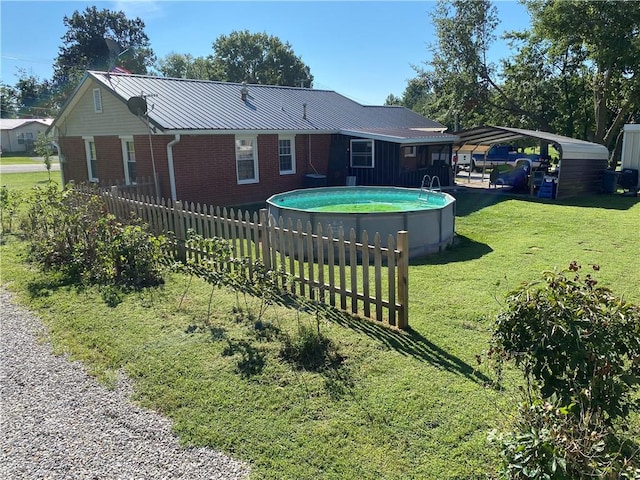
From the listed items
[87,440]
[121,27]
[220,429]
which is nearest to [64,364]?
[87,440]

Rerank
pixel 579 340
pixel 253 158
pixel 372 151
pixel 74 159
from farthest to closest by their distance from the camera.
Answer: pixel 74 159, pixel 372 151, pixel 253 158, pixel 579 340

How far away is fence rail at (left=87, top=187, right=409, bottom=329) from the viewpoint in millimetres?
5539

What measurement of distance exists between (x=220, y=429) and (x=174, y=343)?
1.82 meters

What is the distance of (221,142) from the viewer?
16422mm

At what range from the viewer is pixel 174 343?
206 inches

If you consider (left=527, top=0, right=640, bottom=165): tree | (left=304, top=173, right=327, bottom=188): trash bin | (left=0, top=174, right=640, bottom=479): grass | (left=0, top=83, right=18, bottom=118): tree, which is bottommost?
(left=0, top=174, right=640, bottom=479): grass

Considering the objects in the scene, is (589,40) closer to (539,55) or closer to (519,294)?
(539,55)

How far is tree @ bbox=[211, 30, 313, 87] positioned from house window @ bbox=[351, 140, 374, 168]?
45231 mm

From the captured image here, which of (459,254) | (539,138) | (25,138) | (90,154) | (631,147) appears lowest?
(459,254)

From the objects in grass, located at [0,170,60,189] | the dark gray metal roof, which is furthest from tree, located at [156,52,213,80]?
the dark gray metal roof

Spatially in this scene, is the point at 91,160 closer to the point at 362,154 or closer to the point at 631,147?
the point at 362,154

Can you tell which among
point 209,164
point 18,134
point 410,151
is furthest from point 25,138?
point 410,151

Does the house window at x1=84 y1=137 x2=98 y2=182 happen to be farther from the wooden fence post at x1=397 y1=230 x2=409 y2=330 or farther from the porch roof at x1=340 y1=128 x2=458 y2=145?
the wooden fence post at x1=397 y1=230 x2=409 y2=330

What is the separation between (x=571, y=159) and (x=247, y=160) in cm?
1250
